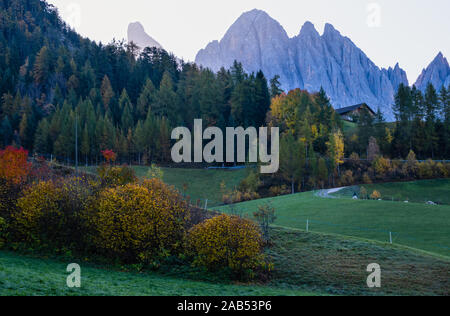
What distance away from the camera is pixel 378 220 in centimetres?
2416

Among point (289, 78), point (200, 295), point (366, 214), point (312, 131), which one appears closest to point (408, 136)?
point (312, 131)

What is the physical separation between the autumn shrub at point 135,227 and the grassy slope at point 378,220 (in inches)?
516

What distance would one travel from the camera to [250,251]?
1333 cm

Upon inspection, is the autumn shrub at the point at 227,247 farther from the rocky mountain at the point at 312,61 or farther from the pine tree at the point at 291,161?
the rocky mountain at the point at 312,61

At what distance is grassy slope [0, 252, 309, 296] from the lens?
8633 mm

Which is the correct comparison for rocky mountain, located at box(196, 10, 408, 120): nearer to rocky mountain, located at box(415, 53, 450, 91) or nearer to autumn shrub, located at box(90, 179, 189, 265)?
rocky mountain, located at box(415, 53, 450, 91)

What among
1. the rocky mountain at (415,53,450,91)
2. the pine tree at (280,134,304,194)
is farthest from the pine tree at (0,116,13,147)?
the rocky mountain at (415,53,450,91)

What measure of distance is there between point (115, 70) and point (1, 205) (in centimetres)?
10343

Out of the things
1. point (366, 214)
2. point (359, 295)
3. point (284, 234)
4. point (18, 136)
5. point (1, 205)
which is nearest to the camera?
point (359, 295)

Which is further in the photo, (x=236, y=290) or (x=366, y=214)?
(x=366, y=214)

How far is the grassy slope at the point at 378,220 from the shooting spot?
20.0 m

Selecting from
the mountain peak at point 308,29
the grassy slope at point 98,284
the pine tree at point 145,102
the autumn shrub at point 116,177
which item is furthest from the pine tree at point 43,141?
the mountain peak at point 308,29

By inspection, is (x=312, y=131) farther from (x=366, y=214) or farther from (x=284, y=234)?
(x=284, y=234)

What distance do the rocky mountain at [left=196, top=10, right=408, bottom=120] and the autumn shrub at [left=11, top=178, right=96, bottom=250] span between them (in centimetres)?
17080
